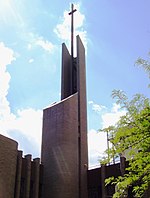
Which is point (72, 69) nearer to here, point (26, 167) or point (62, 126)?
point (62, 126)

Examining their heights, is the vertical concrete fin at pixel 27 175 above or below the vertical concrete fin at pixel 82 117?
below

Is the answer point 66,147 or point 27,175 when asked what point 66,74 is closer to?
point 66,147

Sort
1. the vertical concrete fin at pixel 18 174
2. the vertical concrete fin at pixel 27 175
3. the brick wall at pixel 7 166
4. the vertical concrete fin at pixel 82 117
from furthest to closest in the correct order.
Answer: the vertical concrete fin at pixel 82 117, the vertical concrete fin at pixel 27 175, the vertical concrete fin at pixel 18 174, the brick wall at pixel 7 166

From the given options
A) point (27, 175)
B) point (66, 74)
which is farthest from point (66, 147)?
point (66, 74)

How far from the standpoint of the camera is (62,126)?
69.7 feet

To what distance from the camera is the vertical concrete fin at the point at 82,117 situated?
21.0 metres

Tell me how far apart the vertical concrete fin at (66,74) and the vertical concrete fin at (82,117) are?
1333 mm

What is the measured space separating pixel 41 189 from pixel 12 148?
385 centimetres

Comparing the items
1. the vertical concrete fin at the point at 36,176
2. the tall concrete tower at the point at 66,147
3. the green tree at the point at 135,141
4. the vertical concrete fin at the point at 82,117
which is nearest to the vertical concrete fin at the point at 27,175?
the vertical concrete fin at the point at 36,176

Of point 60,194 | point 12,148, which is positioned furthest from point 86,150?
point 12,148

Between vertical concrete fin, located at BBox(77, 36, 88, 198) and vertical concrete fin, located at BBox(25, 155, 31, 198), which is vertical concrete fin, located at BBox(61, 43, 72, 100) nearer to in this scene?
vertical concrete fin, located at BBox(77, 36, 88, 198)

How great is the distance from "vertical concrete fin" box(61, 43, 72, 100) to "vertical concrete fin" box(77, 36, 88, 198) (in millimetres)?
1333

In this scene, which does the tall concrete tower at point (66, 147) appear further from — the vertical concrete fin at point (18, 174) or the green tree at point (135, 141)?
the green tree at point (135, 141)

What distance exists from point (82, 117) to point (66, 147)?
307cm
